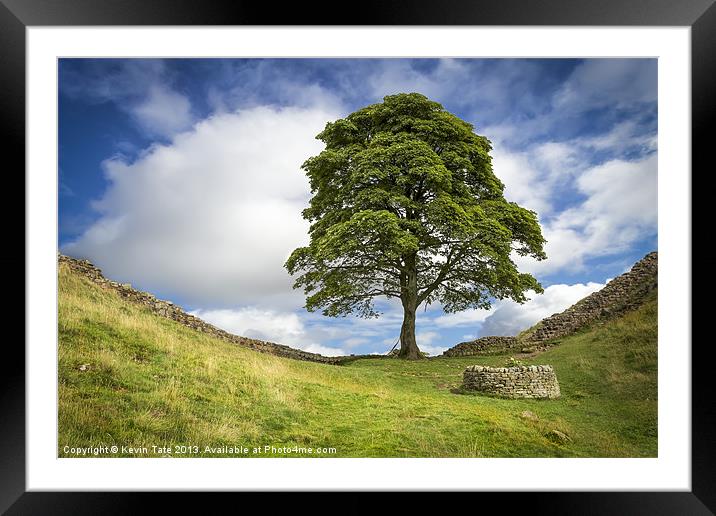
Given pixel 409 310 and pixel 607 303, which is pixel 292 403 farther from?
pixel 607 303

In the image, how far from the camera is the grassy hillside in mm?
5559

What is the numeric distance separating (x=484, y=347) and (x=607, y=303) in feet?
9.03

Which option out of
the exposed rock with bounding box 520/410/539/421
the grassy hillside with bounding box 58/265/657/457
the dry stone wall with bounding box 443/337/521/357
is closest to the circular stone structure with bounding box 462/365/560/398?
the grassy hillside with bounding box 58/265/657/457

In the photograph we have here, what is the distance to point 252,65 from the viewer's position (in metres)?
6.55

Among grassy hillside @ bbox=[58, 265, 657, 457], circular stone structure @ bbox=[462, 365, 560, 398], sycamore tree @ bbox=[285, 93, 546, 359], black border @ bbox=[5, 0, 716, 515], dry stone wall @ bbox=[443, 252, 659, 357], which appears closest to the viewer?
black border @ bbox=[5, 0, 716, 515]

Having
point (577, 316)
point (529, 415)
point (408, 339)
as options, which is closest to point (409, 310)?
point (408, 339)

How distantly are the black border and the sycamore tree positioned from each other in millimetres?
3857

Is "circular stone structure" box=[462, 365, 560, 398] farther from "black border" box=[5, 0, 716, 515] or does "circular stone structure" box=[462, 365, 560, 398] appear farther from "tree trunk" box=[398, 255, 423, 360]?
"tree trunk" box=[398, 255, 423, 360]

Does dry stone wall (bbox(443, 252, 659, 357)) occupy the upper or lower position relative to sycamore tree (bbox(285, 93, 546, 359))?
lower

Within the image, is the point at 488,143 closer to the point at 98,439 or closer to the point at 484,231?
the point at 484,231
